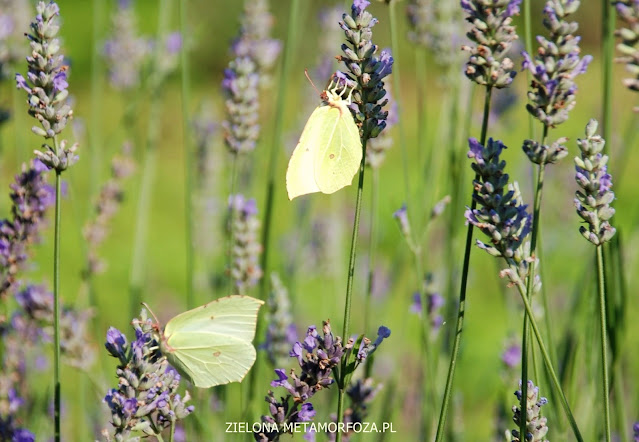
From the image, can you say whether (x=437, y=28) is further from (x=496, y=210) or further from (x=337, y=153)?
(x=496, y=210)

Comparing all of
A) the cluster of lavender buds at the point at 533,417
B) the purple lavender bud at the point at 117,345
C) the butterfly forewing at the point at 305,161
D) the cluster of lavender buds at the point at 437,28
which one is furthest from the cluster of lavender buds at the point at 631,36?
the cluster of lavender buds at the point at 437,28

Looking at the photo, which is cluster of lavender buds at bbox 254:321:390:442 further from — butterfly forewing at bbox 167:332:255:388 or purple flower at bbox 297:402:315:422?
butterfly forewing at bbox 167:332:255:388

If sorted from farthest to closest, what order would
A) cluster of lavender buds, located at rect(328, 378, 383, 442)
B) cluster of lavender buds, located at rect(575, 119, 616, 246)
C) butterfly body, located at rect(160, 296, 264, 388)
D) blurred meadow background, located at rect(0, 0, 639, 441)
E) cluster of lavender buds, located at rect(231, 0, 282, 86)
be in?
cluster of lavender buds, located at rect(231, 0, 282, 86) → blurred meadow background, located at rect(0, 0, 639, 441) → cluster of lavender buds, located at rect(328, 378, 383, 442) → butterfly body, located at rect(160, 296, 264, 388) → cluster of lavender buds, located at rect(575, 119, 616, 246)

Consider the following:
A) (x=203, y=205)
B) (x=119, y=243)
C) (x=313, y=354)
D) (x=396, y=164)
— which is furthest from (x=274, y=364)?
(x=396, y=164)

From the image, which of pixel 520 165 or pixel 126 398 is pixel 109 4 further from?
pixel 126 398

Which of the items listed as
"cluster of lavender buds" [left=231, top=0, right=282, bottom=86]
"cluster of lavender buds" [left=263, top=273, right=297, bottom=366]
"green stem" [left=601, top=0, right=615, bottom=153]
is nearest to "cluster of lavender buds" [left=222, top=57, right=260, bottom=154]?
"cluster of lavender buds" [left=231, top=0, right=282, bottom=86]

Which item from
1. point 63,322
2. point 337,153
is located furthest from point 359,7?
point 63,322

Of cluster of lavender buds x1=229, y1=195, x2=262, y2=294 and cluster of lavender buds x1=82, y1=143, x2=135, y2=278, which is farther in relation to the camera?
cluster of lavender buds x1=82, y1=143, x2=135, y2=278
